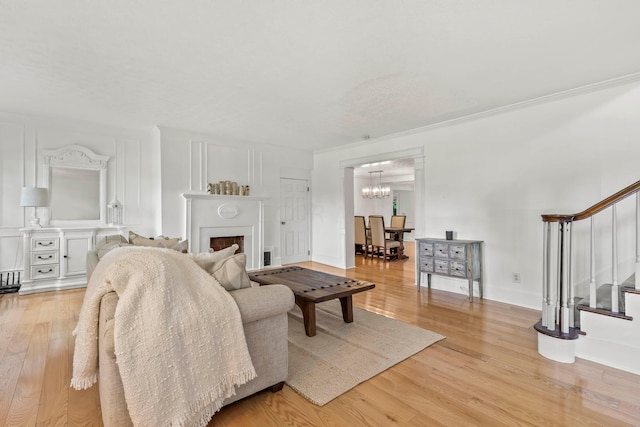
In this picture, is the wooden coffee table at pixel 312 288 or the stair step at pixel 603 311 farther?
the wooden coffee table at pixel 312 288

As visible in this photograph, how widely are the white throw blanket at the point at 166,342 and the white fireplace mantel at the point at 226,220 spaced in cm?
373

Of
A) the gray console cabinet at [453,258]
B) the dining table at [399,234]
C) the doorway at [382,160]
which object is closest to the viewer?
the gray console cabinet at [453,258]

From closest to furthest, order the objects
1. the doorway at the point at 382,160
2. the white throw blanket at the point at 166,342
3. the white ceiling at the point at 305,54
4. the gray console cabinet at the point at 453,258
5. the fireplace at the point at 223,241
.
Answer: the white throw blanket at the point at 166,342, the white ceiling at the point at 305,54, the gray console cabinet at the point at 453,258, the doorway at the point at 382,160, the fireplace at the point at 223,241

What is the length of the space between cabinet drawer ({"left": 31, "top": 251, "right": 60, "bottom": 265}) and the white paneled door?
3.61 meters

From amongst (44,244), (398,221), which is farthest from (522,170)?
(44,244)

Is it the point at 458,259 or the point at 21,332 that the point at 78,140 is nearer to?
the point at 21,332

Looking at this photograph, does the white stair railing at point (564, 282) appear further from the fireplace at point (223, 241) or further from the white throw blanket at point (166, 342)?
the fireplace at point (223, 241)

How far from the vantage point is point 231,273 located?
1.89 m

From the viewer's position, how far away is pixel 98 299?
1487mm

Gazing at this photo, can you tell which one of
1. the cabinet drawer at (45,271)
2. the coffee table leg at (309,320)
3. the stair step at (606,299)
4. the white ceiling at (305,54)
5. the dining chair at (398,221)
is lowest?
the coffee table leg at (309,320)

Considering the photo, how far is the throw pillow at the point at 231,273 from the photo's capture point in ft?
6.15

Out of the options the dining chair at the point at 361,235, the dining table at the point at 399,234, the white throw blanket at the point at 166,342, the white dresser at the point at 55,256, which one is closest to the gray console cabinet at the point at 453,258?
the dining table at the point at 399,234

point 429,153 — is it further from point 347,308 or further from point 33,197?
point 33,197

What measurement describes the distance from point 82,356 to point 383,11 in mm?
2571
